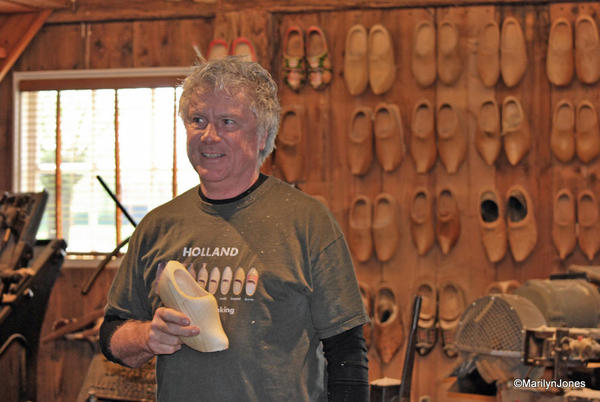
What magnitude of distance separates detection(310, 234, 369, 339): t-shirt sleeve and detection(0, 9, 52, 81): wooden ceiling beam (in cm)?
398

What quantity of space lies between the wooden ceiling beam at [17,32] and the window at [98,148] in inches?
6.6

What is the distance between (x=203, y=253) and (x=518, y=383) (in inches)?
61.2

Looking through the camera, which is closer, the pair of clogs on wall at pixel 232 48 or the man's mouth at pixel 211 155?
the man's mouth at pixel 211 155

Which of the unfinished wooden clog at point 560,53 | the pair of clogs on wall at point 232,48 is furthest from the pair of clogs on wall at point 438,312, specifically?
the pair of clogs on wall at point 232,48

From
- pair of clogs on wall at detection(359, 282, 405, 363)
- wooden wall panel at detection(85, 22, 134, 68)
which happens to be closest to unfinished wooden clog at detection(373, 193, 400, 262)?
pair of clogs on wall at detection(359, 282, 405, 363)

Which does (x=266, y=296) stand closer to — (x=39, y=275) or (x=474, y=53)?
(x=39, y=275)

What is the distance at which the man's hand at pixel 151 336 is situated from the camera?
166 cm

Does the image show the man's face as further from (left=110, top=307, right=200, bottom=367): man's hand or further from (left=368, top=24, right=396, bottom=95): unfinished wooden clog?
(left=368, top=24, right=396, bottom=95): unfinished wooden clog

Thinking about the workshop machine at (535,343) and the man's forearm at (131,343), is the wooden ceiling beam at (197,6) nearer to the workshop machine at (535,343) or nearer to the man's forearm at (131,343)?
the workshop machine at (535,343)

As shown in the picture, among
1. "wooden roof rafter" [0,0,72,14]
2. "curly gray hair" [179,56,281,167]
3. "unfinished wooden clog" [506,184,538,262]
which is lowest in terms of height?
"unfinished wooden clog" [506,184,538,262]

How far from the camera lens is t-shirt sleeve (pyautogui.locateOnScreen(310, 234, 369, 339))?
5.76 ft

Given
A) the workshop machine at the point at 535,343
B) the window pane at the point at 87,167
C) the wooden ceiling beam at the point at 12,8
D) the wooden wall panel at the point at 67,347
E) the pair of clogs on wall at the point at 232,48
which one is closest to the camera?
the workshop machine at the point at 535,343

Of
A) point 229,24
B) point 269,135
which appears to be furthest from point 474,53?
point 269,135

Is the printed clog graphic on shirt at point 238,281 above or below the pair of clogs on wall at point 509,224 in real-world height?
below
